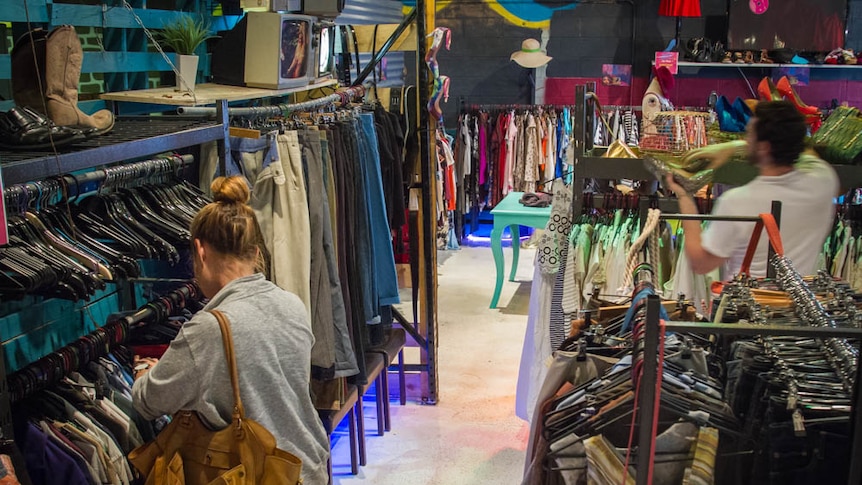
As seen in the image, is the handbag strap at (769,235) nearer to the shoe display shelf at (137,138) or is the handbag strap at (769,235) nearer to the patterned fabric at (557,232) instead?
the patterned fabric at (557,232)

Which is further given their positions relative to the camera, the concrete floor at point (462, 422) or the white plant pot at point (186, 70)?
the concrete floor at point (462, 422)

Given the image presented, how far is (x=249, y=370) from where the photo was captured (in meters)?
2.17

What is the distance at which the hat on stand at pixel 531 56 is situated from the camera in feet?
29.8

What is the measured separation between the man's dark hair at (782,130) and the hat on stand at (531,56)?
6.13m

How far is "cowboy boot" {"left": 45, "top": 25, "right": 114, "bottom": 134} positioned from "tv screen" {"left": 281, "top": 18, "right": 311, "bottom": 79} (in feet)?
4.40

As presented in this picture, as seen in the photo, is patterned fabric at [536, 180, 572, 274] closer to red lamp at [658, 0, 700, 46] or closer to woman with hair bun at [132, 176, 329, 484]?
woman with hair bun at [132, 176, 329, 484]

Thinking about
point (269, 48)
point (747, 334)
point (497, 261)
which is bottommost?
point (497, 261)

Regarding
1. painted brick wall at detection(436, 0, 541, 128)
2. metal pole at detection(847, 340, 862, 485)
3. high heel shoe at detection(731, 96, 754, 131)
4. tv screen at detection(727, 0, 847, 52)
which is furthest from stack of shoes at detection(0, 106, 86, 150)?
tv screen at detection(727, 0, 847, 52)

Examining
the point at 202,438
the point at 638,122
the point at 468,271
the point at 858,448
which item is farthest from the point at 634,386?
the point at 638,122

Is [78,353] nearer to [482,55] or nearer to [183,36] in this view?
[183,36]

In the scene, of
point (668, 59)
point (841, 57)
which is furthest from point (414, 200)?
point (841, 57)

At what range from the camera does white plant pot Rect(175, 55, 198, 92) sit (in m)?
3.16

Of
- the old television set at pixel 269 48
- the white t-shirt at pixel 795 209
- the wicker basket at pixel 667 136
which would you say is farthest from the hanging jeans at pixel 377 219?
the white t-shirt at pixel 795 209

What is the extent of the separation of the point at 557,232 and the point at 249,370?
6.52ft
